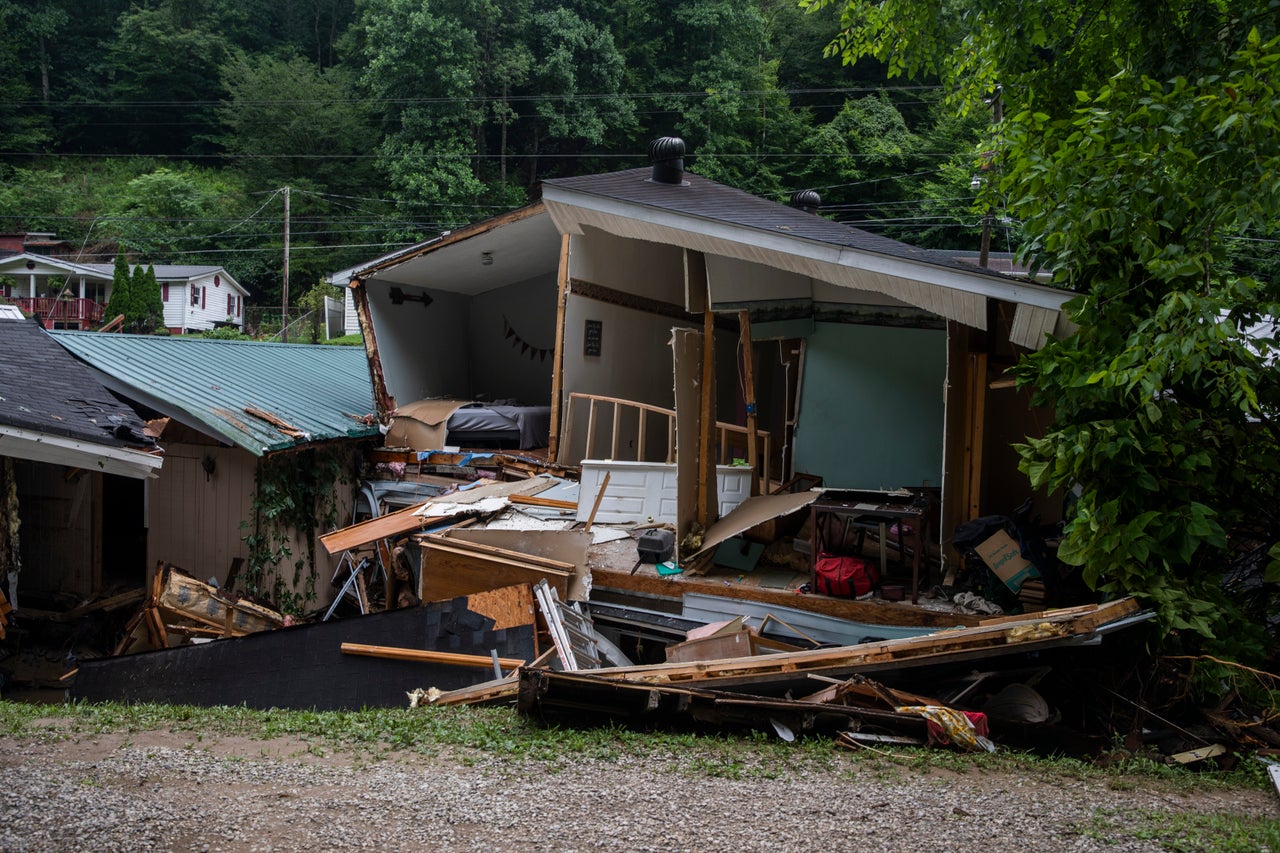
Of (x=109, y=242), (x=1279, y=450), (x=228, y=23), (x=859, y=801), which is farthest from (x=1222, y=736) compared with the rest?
(x=228, y=23)

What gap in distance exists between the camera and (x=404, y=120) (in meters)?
33.8

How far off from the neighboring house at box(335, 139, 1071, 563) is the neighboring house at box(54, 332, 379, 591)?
5.77ft

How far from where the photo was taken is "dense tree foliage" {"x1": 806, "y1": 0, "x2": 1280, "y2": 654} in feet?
18.6

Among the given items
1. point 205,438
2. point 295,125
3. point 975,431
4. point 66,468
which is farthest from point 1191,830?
point 295,125

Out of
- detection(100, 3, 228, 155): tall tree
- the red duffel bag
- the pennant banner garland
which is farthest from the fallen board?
detection(100, 3, 228, 155): tall tree

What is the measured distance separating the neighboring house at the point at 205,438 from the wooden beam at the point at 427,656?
302 centimetres

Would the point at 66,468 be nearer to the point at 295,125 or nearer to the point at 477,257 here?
the point at 477,257

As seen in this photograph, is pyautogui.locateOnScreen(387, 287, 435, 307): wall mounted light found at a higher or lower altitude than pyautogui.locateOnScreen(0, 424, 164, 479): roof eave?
higher

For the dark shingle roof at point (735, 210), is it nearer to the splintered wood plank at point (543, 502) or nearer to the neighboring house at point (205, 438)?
the splintered wood plank at point (543, 502)

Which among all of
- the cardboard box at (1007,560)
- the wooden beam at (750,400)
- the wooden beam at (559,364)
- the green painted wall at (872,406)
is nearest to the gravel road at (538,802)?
→ the cardboard box at (1007,560)

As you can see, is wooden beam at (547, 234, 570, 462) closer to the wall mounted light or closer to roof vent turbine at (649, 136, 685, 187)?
roof vent turbine at (649, 136, 685, 187)

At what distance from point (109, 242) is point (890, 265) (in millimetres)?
40727

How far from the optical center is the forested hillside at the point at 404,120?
34.0 metres

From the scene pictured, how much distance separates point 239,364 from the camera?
13.9 meters
